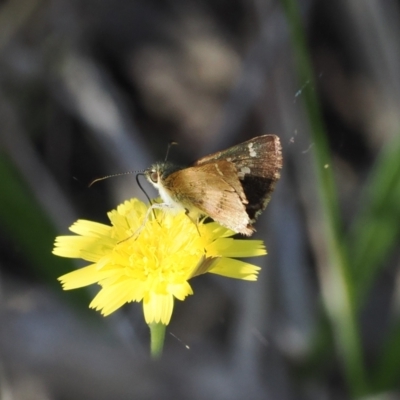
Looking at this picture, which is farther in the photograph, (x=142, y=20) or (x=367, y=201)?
(x=142, y=20)

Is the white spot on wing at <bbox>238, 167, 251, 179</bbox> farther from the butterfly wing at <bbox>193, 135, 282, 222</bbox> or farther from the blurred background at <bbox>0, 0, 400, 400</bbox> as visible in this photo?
the blurred background at <bbox>0, 0, 400, 400</bbox>

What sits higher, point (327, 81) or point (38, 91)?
point (38, 91)

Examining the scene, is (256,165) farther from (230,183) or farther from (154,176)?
(154,176)

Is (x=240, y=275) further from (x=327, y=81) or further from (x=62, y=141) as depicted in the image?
(x=327, y=81)

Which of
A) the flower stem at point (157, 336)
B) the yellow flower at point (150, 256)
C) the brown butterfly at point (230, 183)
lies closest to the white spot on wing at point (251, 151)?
the brown butterfly at point (230, 183)

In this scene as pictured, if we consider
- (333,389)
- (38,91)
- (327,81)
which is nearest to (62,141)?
(38,91)

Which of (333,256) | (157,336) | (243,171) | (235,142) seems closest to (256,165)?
(243,171)

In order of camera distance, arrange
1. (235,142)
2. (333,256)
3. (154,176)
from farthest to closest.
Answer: (235,142), (333,256), (154,176)
